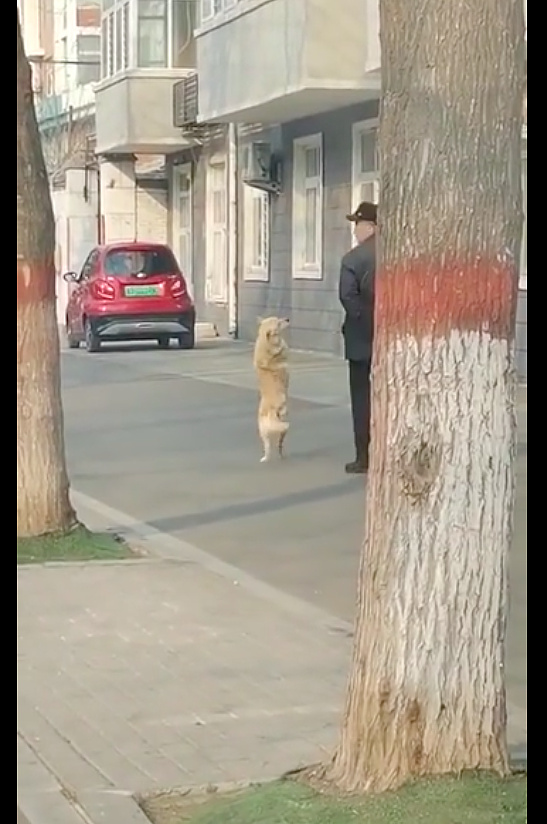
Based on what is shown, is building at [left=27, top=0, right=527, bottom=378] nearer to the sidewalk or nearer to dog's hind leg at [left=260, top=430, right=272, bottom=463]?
dog's hind leg at [left=260, top=430, right=272, bottom=463]

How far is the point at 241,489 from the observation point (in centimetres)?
1199

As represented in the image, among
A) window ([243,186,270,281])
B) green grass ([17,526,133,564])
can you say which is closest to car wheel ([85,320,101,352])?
window ([243,186,270,281])

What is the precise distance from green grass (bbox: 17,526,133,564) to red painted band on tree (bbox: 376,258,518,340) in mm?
4876

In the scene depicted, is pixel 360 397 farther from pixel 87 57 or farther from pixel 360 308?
pixel 87 57

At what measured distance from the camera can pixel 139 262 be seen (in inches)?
1101

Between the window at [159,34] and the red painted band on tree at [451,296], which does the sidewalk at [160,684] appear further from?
the window at [159,34]

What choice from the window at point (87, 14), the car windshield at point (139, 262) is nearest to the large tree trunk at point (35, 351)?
the car windshield at point (139, 262)

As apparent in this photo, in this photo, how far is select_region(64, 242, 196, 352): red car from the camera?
A: 27516mm

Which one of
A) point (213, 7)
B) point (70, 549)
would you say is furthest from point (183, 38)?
point (70, 549)

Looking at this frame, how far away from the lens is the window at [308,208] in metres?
25.5

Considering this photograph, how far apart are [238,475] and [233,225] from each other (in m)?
17.1

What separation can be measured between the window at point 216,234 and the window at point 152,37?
2409 millimetres
